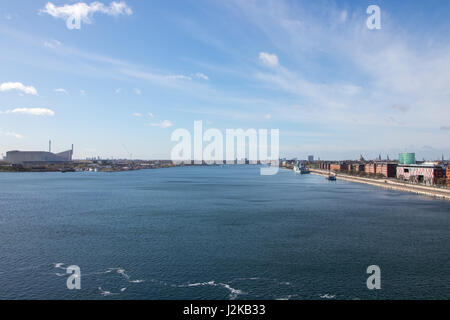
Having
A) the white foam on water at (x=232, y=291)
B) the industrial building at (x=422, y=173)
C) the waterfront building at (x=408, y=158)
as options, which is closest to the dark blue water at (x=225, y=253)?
the white foam on water at (x=232, y=291)

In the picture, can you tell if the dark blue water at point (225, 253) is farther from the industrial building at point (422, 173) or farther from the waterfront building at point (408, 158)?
the waterfront building at point (408, 158)

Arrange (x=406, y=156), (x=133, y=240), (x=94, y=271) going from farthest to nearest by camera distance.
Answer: (x=406, y=156) → (x=133, y=240) → (x=94, y=271)

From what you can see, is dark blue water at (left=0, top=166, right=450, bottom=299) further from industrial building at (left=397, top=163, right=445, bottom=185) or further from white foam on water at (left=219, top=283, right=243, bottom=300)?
industrial building at (left=397, top=163, right=445, bottom=185)

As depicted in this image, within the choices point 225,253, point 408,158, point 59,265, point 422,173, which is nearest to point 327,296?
point 225,253

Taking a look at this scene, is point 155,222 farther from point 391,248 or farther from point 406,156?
point 406,156
